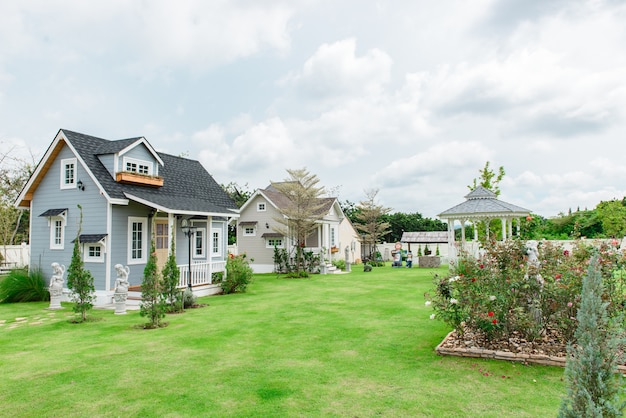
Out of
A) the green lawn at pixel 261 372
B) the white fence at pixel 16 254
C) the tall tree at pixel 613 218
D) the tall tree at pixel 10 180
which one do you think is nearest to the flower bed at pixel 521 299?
the green lawn at pixel 261 372

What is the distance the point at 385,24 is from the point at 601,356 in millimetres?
12996

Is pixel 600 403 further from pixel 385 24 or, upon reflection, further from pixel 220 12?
pixel 385 24

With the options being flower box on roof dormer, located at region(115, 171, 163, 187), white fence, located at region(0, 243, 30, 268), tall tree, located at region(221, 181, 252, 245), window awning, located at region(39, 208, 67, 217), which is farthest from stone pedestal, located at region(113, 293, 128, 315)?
tall tree, located at region(221, 181, 252, 245)

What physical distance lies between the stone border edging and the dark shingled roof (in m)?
10.4

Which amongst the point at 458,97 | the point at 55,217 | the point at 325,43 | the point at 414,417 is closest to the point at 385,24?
the point at 325,43

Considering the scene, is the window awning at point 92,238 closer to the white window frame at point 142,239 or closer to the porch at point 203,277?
the white window frame at point 142,239

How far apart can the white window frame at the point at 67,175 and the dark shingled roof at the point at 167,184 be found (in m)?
0.70

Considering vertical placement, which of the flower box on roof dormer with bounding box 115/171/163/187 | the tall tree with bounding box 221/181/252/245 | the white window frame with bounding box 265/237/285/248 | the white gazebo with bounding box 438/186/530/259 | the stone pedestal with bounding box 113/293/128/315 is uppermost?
the tall tree with bounding box 221/181/252/245

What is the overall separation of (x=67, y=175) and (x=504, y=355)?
608 inches

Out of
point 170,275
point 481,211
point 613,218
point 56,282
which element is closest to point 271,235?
Answer: point 481,211

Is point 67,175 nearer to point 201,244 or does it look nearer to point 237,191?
point 201,244

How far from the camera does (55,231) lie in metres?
14.7

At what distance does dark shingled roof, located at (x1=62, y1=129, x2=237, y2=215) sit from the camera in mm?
13695

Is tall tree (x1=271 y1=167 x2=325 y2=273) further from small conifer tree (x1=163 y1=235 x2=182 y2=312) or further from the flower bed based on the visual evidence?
the flower bed
